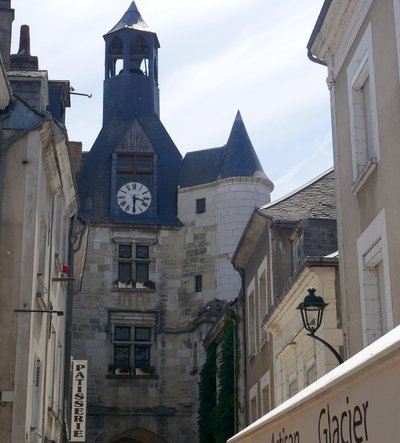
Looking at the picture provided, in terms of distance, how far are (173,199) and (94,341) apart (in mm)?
6364

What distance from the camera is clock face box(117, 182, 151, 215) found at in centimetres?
3528

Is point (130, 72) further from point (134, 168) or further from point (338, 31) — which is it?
point (338, 31)

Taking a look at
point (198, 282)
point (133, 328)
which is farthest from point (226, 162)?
point (133, 328)

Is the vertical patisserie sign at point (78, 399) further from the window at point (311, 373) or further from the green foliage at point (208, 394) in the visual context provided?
the window at point (311, 373)

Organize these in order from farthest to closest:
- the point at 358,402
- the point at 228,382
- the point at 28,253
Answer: the point at 228,382
the point at 28,253
the point at 358,402

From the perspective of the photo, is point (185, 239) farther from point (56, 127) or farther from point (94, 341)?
point (56, 127)

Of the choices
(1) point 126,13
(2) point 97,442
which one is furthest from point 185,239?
(1) point 126,13

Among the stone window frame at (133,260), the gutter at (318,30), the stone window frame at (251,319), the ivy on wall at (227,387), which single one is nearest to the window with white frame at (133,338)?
the stone window frame at (133,260)

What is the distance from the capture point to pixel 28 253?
46.0 ft

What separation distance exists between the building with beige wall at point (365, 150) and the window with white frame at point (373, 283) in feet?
0.04

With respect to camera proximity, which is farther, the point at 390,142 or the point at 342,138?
the point at 342,138

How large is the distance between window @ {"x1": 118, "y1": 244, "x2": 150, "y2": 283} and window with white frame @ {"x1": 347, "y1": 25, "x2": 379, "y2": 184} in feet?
76.3

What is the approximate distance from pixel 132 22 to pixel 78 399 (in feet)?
72.4

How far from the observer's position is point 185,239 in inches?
1375
